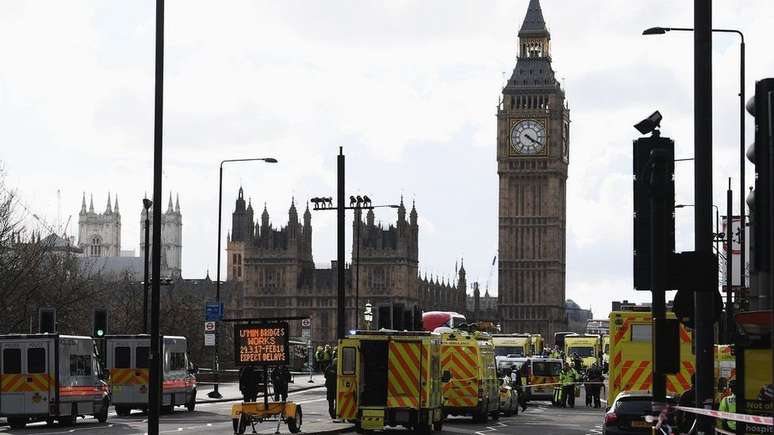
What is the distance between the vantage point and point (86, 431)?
37.2 m

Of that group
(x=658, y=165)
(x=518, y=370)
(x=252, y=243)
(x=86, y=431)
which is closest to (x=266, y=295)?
(x=252, y=243)

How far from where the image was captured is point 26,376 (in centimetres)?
4006

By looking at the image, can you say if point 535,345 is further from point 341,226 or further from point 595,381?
point 341,226

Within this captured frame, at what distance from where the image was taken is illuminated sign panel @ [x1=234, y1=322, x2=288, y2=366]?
35062 millimetres

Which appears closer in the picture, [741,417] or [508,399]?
[741,417]

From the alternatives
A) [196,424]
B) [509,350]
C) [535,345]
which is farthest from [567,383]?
[535,345]

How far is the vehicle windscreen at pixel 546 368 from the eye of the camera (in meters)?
55.8

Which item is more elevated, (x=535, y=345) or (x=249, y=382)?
(x=249, y=382)

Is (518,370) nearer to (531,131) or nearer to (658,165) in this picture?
(658,165)

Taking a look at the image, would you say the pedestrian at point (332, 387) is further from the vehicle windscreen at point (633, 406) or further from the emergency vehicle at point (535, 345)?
the emergency vehicle at point (535, 345)

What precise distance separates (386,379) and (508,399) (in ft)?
40.1

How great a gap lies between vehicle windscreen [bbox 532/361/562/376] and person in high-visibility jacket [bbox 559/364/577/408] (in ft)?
2.41

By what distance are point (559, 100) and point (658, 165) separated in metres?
166

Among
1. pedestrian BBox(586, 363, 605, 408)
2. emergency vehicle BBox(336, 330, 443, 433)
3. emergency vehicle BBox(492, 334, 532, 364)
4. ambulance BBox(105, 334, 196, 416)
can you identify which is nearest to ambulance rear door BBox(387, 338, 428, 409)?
emergency vehicle BBox(336, 330, 443, 433)
